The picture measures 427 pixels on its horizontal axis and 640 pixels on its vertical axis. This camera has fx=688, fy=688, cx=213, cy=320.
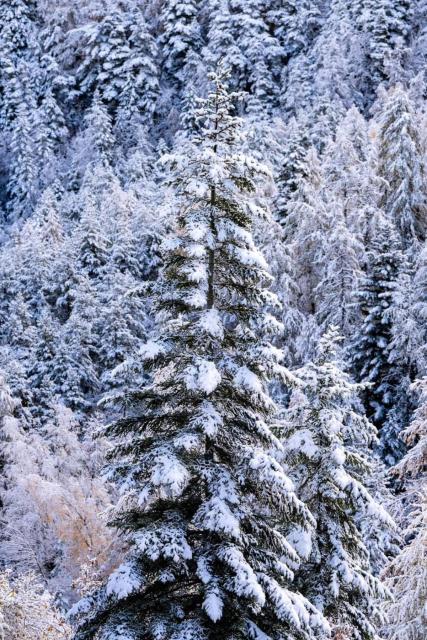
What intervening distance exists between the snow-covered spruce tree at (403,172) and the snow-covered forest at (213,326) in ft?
0.56

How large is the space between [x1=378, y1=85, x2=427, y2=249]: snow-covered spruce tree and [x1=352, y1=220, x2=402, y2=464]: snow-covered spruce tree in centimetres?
625

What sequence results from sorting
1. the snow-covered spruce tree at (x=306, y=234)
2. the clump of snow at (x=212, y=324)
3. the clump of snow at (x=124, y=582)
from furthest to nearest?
the snow-covered spruce tree at (x=306, y=234) < the clump of snow at (x=212, y=324) < the clump of snow at (x=124, y=582)

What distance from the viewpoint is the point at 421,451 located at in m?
13.1

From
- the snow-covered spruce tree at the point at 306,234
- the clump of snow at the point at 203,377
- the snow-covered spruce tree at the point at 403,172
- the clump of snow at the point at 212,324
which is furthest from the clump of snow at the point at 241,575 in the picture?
the snow-covered spruce tree at the point at 403,172

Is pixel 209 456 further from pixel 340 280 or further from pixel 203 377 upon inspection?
pixel 340 280

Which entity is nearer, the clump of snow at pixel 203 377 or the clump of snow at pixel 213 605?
the clump of snow at pixel 213 605

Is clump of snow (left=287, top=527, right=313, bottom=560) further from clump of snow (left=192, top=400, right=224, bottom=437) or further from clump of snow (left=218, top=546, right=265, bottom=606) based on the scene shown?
clump of snow (left=192, top=400, right=224, bottom=437)

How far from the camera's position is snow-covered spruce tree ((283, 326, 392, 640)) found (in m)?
10.9

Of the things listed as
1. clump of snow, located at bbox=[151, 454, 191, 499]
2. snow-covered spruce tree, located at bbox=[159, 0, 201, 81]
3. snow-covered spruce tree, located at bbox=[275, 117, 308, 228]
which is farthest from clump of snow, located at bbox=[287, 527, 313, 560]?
snow-covered spruce tree, located at bbox=[159, 0, 201, 81]

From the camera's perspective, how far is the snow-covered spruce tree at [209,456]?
8.33 meters

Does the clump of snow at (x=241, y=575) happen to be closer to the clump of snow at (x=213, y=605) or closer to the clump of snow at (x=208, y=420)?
the clump of snow at (x=213, y=605)

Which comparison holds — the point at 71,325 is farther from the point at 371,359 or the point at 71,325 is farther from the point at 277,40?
the point at 277,40

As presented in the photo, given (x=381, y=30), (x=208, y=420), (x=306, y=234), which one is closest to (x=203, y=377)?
(x=208, y=420)

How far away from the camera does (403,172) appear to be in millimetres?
35375
